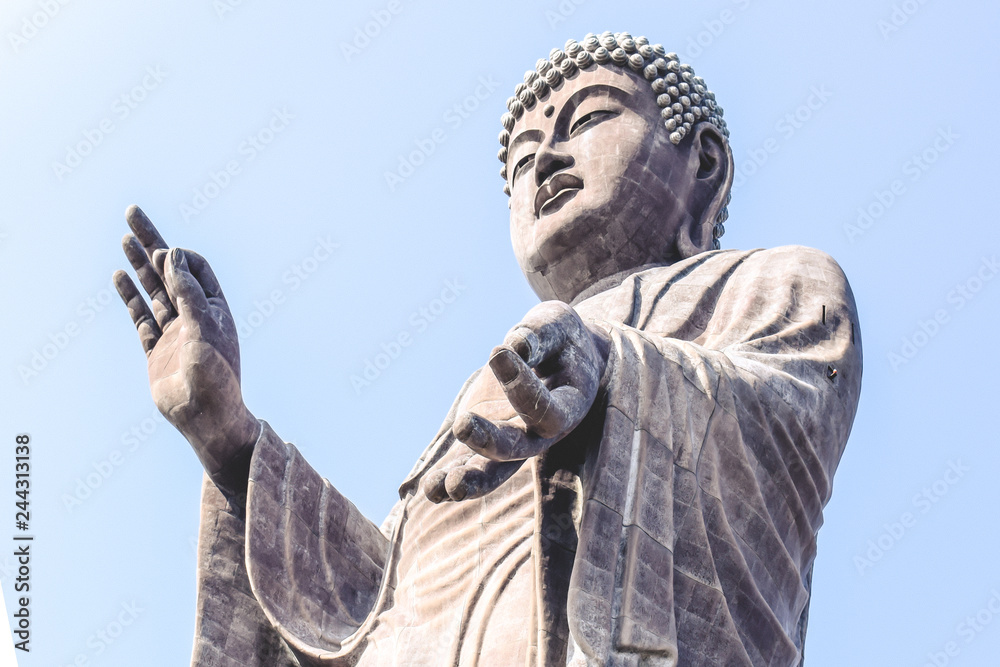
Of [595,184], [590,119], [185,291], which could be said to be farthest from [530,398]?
[590,119]

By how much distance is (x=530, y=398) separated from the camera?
26.2 feet

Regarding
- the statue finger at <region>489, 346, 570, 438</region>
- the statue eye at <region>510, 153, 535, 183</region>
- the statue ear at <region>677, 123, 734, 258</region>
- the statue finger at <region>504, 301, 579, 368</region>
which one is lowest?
the statue finger at <region>489, 346, 570, 438</region>

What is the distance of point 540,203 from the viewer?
12070mm

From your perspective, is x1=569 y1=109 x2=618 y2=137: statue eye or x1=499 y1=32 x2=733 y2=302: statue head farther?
x1=569 y1=109 x2=618 y2=137: statue eye

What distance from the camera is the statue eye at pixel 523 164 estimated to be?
12328 mm

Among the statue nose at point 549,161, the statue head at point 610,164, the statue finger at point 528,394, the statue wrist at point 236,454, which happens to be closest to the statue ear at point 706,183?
the statue head at point 610,164

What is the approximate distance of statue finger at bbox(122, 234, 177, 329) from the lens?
10500 mm

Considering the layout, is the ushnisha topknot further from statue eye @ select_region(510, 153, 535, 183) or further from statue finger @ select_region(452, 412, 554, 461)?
statue finger @ select_region(452, 412, 554, 461)

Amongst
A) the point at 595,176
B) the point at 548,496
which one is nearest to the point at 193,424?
the point at 548,496

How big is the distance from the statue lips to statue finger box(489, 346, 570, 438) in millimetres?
3915

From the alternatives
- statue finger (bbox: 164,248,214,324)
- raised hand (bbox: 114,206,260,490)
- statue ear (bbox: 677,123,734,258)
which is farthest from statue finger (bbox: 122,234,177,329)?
statue ear (bbox: 677,123,734,258)

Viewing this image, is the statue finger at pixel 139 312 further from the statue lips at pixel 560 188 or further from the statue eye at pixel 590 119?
the statue eye at pixel 590 119

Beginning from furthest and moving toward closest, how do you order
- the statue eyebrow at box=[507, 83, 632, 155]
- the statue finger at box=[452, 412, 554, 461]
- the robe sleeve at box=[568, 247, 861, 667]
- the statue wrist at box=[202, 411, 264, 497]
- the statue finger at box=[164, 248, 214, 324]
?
the statue eyebrow at box=[507, 83, 632, 155] → the statue wrist at box=[202, 411, 264, 497] → the statue finger at box=[164, 248, 214, 324] → the robe sleeve at box=[568, 247, 861, 667] → the statue finger at box=[452, 412, 554, 461]

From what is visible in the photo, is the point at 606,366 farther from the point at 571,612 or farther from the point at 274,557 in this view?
the point at 274,557
